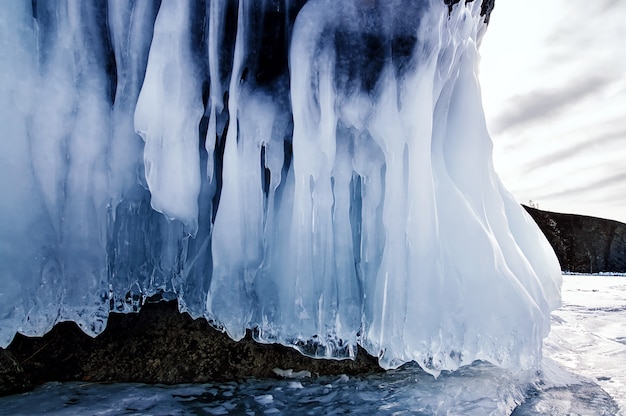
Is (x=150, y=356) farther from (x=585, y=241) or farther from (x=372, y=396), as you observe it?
(x=585, y=241)

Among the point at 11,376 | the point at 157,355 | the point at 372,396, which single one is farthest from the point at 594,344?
the point at 11,376

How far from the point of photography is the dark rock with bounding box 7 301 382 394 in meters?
1.54

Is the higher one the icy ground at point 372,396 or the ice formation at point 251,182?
the ice formation at point 251,182

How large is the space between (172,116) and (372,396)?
1.17 metres

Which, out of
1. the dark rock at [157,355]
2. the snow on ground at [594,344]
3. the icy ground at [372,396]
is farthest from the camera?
the snow on ground at [594,344]

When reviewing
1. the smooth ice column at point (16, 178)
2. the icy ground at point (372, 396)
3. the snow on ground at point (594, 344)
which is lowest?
the snow on ground at point (594, 344)

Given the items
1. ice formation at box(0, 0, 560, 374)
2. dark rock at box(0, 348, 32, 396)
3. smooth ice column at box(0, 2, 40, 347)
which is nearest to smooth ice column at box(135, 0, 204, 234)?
ice formation at box(0, 0, 560, 374)

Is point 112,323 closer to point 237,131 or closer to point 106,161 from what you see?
point 106,161

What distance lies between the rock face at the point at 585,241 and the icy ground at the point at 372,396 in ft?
50.2

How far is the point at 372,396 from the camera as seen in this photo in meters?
1.47

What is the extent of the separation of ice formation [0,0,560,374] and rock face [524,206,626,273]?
15.6 metres

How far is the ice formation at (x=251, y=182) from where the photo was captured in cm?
143

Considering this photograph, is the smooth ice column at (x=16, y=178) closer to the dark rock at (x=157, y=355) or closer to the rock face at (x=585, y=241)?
the dark rock at (x=157, y=355)

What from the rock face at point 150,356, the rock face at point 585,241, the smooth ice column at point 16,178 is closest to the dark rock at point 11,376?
the rock face at point 150,356
